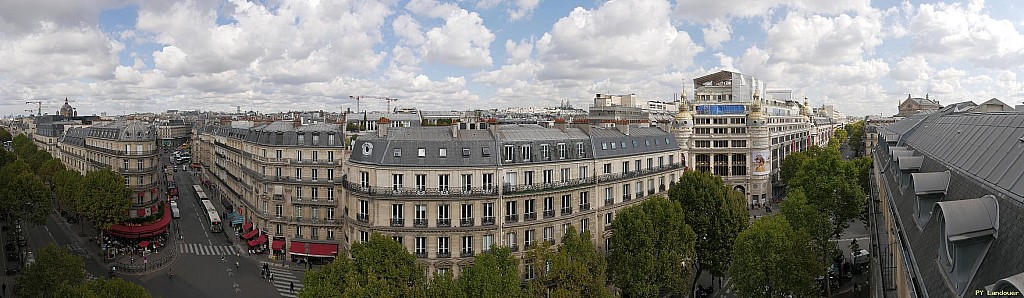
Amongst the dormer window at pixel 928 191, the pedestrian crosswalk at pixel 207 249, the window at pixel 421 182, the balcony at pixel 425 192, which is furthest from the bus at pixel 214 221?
the dormer window at pixel 928 191

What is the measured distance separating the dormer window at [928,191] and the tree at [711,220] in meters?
21.7

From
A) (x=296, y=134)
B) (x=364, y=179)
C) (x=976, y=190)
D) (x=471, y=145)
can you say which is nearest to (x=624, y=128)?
(x=471, y=145)

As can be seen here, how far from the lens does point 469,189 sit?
35.2 meters

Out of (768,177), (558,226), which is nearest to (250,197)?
(558,226)

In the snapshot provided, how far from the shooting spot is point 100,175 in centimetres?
5256

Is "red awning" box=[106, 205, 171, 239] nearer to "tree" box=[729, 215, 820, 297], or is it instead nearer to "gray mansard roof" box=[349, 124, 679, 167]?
"gray mansard roof" box=[349, 124, 679, 167]

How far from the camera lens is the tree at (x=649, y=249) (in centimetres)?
3219

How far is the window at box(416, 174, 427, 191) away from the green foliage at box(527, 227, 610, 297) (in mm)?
8218

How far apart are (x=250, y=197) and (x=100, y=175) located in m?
12.0

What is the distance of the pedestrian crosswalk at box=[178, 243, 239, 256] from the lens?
5338 cm

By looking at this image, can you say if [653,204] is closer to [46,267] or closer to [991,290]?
[991,290]

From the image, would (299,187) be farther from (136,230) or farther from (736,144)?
(736,144)

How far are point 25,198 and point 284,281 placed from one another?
2343 centimetres

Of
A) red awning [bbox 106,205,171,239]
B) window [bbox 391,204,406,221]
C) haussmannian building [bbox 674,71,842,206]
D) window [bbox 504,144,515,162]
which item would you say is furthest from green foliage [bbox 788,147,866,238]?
red awning [bbox 106,205,171,239]
